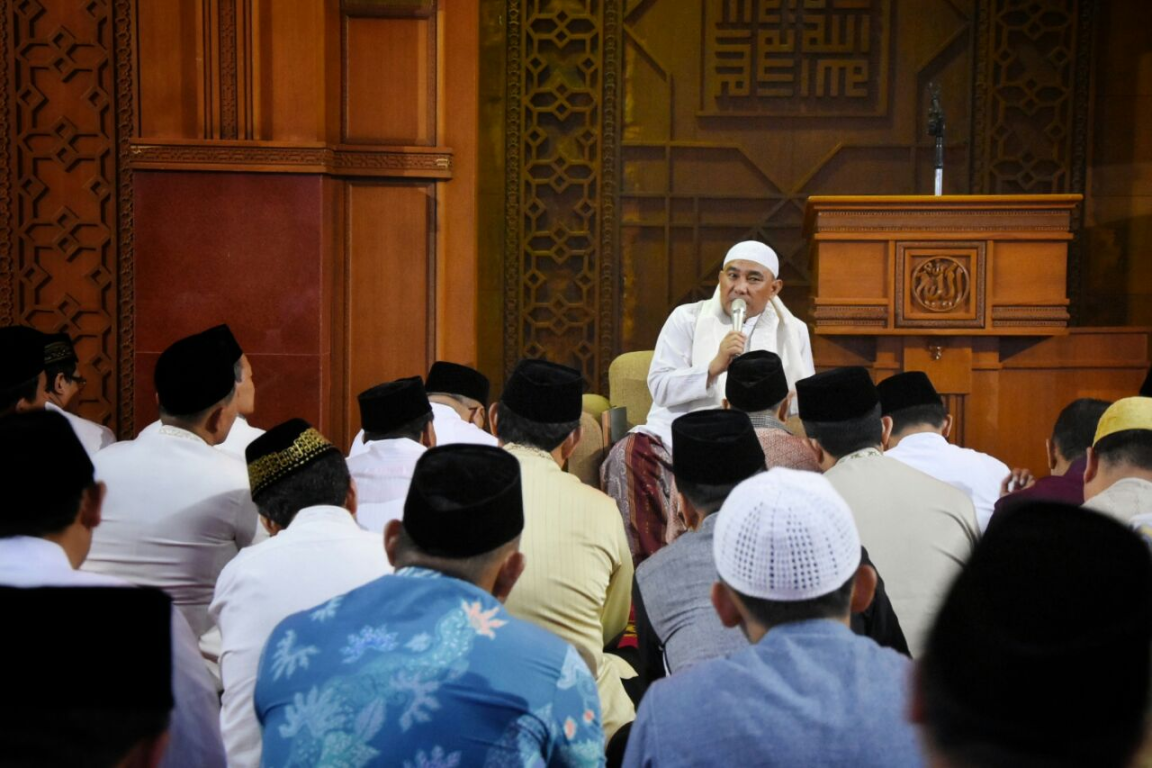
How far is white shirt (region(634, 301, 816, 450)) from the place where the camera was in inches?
198

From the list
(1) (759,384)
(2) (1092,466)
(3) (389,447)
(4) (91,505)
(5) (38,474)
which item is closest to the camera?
(5) (38,474)

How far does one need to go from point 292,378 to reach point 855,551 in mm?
4576

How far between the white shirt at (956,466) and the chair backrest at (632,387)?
2.32 metres

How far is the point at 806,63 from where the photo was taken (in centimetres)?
688

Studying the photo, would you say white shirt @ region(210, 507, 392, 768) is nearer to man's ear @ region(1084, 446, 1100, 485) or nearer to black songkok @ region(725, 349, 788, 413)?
man's ear @ region(1084, 446, 1100, 485)

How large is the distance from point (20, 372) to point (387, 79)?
2731 millimetres

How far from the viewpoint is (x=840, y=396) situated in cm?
311

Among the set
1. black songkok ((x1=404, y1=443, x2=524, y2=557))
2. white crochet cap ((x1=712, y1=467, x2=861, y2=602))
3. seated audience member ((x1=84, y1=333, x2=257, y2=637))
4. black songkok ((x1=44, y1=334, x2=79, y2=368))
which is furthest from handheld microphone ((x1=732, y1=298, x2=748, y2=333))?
white crochet cap ((x1=712, y1=467, x2=861, y2=602))

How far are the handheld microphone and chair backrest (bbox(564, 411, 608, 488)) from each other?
30.2 inches

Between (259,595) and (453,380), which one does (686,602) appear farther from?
(453,380)

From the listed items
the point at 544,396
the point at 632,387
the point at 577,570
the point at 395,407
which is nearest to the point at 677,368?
the point at 632,387

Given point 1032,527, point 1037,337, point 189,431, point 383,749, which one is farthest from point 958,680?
point 1037,337

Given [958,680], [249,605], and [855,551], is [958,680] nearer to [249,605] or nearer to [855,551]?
[855,551]

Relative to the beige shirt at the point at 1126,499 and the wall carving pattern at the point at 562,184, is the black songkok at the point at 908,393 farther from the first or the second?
the wall carving pattern at the point at 562,184
